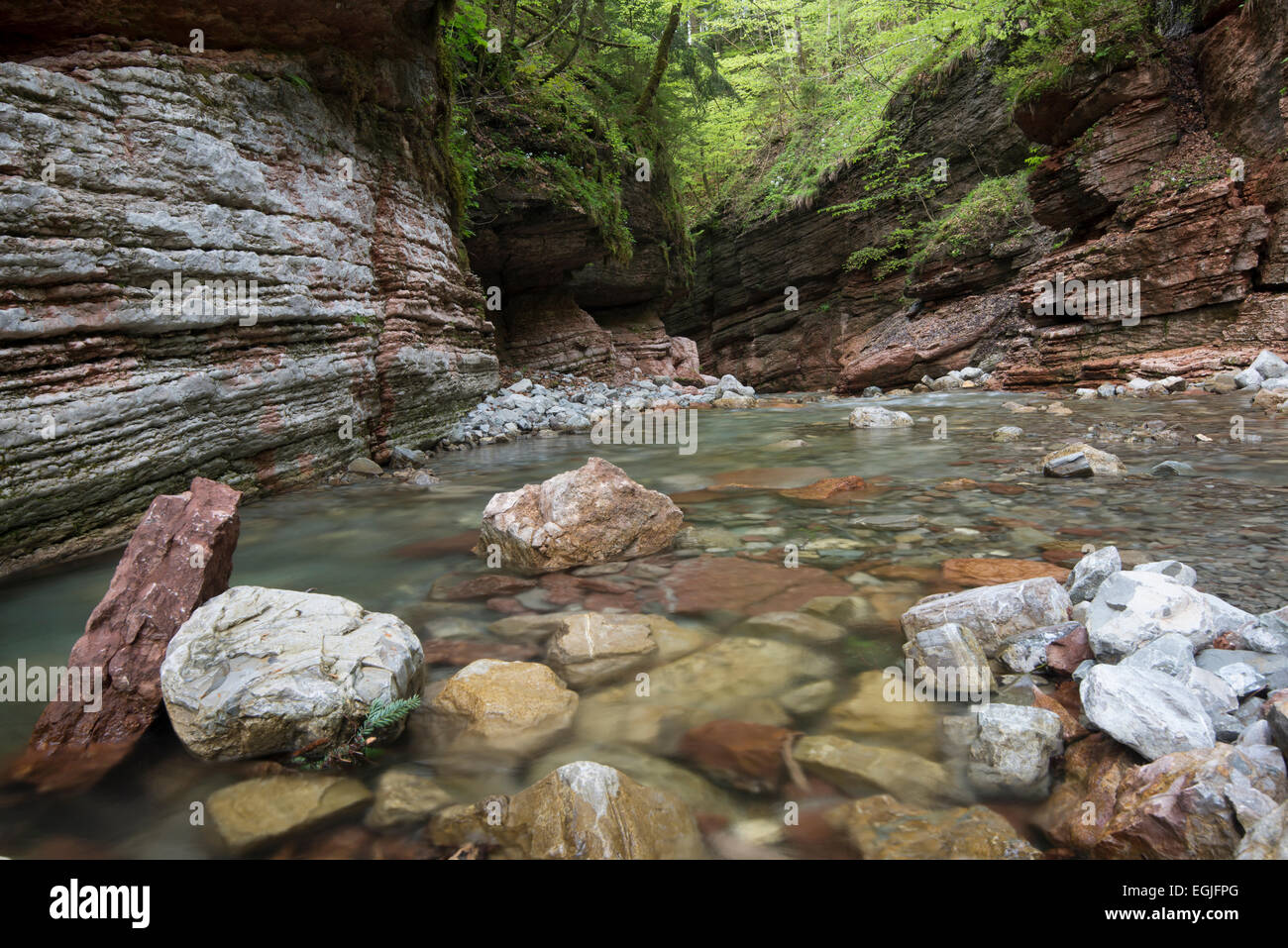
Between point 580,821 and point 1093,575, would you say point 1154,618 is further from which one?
point 580,821

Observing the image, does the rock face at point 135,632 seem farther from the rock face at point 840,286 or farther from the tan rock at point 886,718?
the rock face at point 840,286

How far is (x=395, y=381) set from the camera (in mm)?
7625

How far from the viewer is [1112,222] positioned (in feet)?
37.8

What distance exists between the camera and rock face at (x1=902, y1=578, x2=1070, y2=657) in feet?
7.39

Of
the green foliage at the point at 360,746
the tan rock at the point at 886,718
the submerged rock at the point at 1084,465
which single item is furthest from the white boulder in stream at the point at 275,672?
the submerged rock at the point at 1084,465

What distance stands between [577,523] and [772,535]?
1.22 m

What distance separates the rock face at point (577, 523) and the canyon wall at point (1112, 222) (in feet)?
34.2

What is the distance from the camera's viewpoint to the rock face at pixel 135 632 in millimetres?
1936

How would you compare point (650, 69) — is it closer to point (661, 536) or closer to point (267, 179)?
point (267, 179)

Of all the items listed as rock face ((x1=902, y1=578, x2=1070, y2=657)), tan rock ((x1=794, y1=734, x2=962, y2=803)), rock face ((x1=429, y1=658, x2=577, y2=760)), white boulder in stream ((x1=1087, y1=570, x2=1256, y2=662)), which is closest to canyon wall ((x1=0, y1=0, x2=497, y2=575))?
rock face ((x1=429, y1=658, x2=577, y2=760))

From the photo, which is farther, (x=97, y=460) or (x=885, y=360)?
(x=885, y=360)

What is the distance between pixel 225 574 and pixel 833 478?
14.1 ft

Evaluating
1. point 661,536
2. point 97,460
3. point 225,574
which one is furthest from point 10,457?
point 661,536
